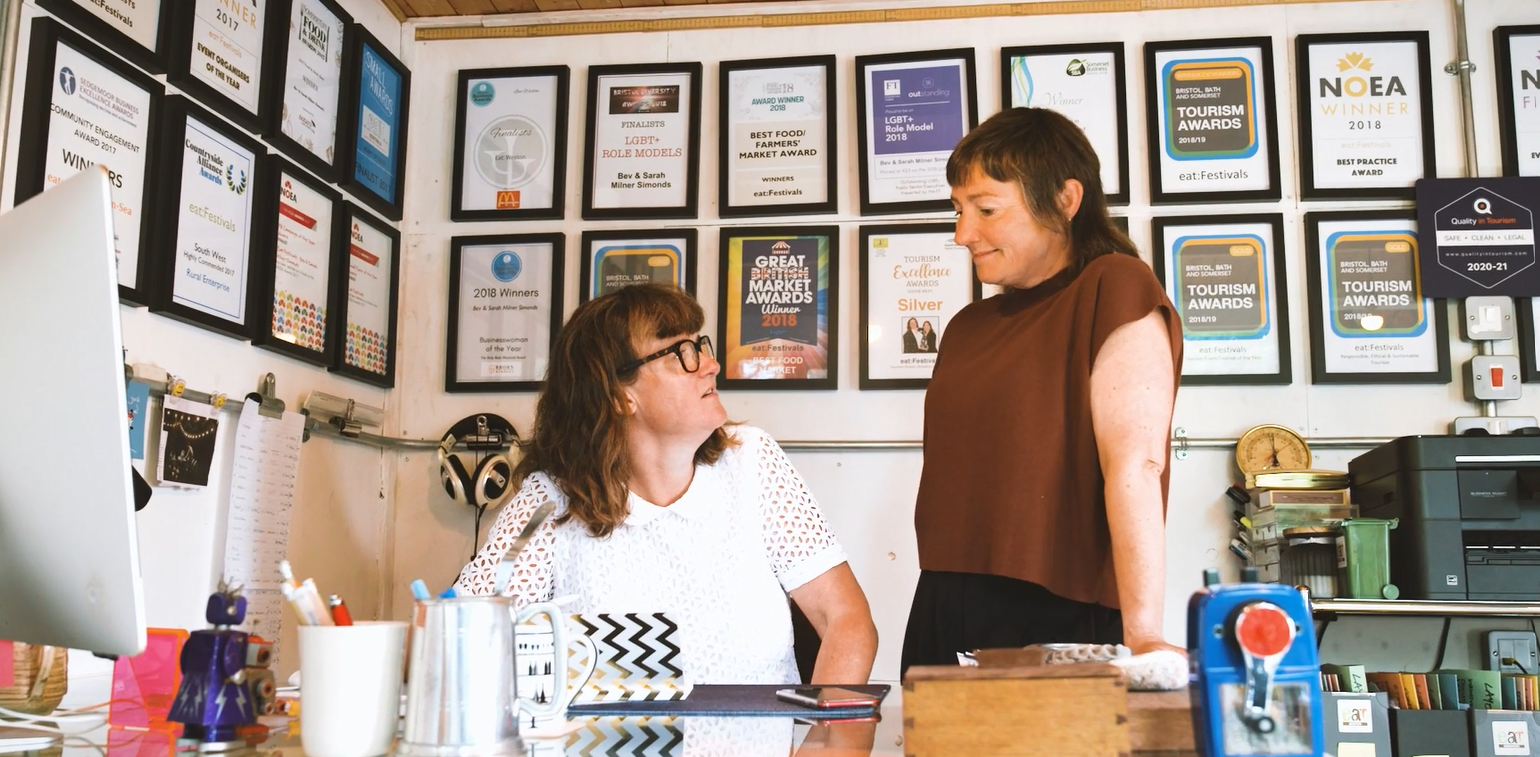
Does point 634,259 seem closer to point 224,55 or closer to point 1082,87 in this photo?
point 224,55

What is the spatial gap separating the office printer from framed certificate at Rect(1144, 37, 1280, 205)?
0.86 m

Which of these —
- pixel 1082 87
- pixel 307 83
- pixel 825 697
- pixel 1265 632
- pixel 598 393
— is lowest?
pixel 825 697

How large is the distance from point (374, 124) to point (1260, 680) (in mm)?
2873

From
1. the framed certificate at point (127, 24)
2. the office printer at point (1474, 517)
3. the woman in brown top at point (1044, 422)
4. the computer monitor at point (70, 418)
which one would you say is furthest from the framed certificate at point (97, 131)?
the office printer at point (1474, 517)

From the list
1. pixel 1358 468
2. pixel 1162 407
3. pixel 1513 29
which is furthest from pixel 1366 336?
pixel 1162 407

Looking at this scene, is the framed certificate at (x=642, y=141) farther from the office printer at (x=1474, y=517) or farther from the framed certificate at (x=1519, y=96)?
the framed certificate at (x=1519, y=96)

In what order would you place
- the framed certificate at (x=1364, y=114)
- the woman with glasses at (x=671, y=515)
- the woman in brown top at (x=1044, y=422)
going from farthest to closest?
1. the framed certificate at (x=1364, y=114)
2. the woman with glasses at (x=671, y=515)
3. the woman in brown top at (x=1044, y=422)

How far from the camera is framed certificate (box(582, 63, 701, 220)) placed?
3.26 meters

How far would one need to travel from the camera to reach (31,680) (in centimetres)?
132

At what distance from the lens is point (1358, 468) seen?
9.15 ft

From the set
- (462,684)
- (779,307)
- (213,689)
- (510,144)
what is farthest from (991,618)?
(510,144)

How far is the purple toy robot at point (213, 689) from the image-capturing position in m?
1.05

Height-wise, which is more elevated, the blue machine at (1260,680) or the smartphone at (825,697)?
the blue machine at (1260,680)

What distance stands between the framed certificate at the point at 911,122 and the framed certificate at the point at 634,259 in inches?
20.6
